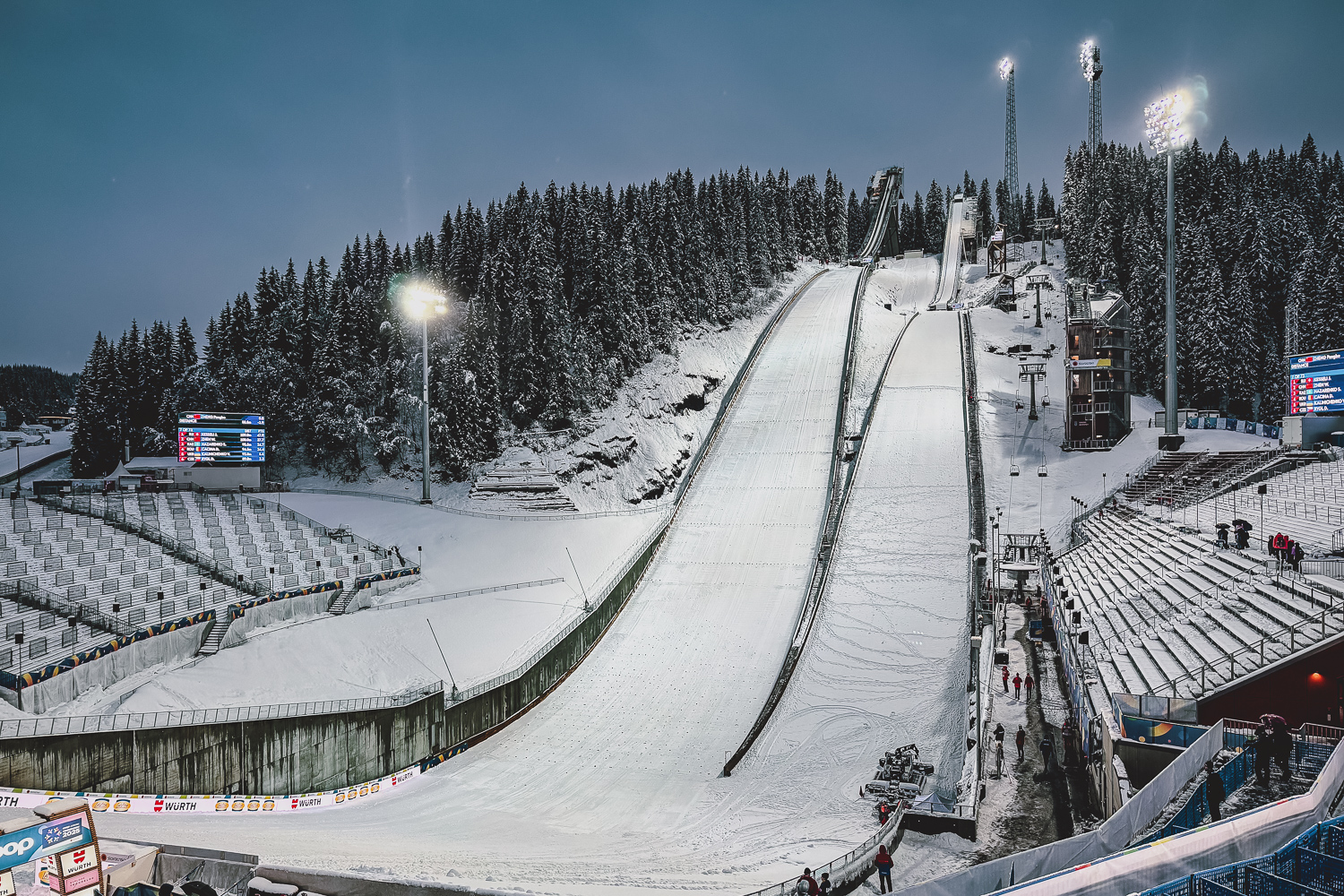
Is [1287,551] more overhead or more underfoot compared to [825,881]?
more overhead

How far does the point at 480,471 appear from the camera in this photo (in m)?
38.6

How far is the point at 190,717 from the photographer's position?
647 inches

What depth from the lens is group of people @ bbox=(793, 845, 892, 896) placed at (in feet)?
35.0

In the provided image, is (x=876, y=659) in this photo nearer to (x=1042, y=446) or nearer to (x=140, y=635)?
(x=140, y=635)

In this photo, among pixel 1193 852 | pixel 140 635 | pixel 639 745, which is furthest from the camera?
pixel 639 745

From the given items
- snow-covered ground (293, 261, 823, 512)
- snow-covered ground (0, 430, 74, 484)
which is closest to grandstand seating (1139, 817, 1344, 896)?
snow-covered ground (293, 261, 823, 512)

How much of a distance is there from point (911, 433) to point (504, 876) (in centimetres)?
3208

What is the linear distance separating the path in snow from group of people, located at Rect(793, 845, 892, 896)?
86.7 inches

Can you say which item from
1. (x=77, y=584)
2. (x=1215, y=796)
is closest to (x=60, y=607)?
(x=77, y=584)

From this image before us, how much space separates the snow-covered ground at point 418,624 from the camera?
1931cm

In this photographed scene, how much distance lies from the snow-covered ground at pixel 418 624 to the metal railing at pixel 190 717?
46.8 inches

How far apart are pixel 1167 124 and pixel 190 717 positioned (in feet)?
137

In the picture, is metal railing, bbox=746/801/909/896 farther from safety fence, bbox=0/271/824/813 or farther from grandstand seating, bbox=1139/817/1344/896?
safety fence, bbox=0/271/824/813

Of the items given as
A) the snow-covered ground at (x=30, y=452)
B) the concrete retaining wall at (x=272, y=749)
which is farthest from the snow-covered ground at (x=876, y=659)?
the snow-covered ground at (x=30, y=452)
